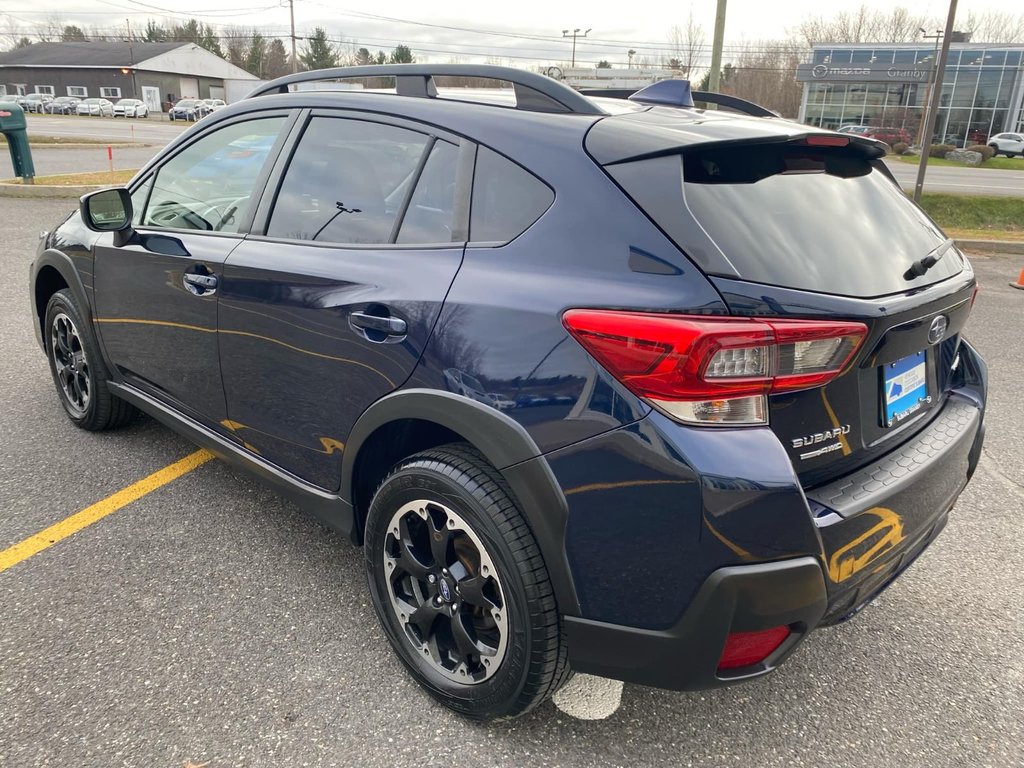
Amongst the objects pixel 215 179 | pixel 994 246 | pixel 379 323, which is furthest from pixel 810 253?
pixel 994 246

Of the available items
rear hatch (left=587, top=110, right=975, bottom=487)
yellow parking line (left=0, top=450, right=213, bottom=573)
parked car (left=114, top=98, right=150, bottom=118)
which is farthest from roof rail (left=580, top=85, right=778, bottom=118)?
parked car (left=114, top=98, right=150, bottom=118)

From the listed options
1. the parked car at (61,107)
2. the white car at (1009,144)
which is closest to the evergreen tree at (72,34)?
the parked car at (61,107)

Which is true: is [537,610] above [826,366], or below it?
below

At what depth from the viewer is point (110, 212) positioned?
3.32 m

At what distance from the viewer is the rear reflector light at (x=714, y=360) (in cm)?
164

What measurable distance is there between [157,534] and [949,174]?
3146 cm

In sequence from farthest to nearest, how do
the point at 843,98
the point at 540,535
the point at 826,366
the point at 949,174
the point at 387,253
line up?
the point at 843,98, the point at 949,174, the point at 387,253, the point at 540,535, the point at 826,366

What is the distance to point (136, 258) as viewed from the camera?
3.19 meters

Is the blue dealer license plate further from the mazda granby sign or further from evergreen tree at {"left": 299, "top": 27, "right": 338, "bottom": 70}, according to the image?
evergreen tree at {"left": 299, "top": 27, "right": 338, "bottom": 70}

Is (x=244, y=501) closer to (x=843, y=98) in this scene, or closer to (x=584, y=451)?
(x=584, y=451)

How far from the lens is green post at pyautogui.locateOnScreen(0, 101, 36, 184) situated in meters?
13.0

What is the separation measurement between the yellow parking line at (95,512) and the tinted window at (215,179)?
41.7 inches

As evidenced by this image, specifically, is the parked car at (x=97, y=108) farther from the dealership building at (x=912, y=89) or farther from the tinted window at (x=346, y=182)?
the tinted window at (x=346, y=182)

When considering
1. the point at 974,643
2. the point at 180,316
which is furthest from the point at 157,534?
the point at 974,643
